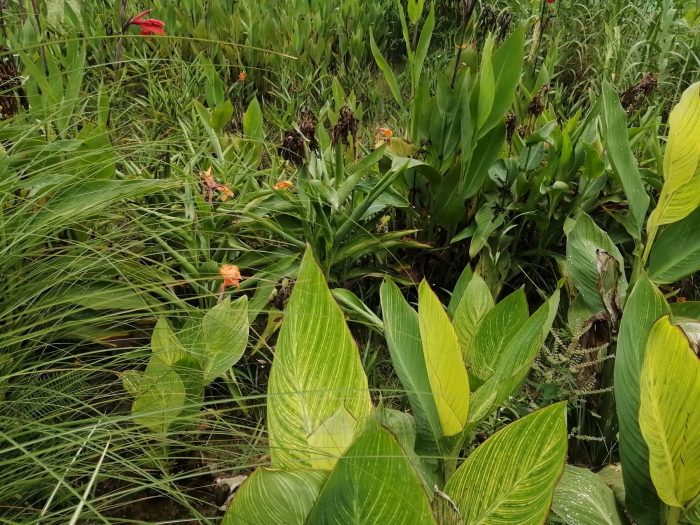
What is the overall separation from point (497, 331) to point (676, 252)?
68 cm

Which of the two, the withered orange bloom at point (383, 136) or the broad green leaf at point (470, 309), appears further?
the withered orange bloom at point (383, 136)

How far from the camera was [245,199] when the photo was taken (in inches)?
71.9

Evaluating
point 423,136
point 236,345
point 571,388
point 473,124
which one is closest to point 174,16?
point 423,136

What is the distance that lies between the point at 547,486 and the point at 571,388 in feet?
2.01

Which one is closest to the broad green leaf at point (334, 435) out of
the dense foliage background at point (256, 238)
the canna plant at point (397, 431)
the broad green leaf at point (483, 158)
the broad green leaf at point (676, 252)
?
the canna plant at point (397, 431)

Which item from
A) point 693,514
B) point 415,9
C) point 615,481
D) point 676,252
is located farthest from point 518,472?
point 415,9

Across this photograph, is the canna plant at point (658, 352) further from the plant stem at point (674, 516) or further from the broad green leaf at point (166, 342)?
the broad green leaf at point (166, 342)

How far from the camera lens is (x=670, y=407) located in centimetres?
90

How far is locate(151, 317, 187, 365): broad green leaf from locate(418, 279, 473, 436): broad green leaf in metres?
0.49

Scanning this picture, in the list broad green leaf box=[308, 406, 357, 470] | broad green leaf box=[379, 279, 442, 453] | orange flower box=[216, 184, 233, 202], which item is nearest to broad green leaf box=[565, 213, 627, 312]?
broad green leaf box=[379, 279, 442, 453]

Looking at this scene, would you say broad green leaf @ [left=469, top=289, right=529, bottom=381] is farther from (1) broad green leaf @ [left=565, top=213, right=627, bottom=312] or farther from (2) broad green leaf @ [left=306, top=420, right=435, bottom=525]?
(2) broad green leaf @ [left=306, top=420, right=435, bottom=525]

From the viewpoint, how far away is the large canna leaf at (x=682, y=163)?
1335 millimetres

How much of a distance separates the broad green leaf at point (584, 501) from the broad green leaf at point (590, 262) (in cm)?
47

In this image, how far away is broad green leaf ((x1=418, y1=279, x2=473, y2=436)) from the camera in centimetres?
97
